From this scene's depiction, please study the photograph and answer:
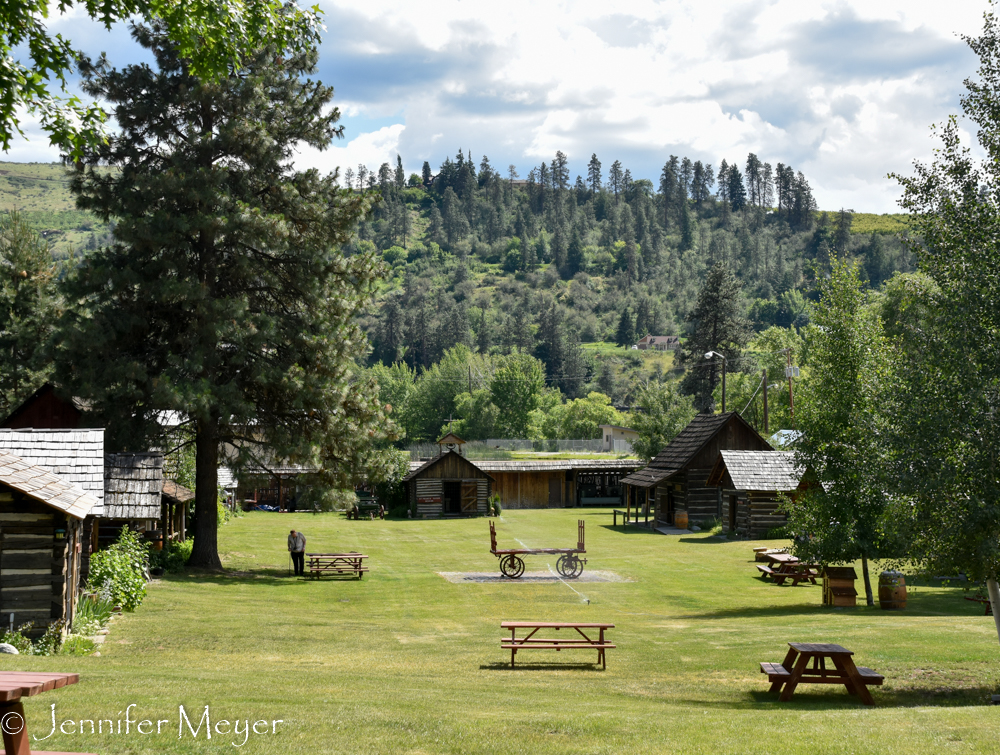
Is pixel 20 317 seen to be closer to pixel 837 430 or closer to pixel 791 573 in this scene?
pixel 791 573

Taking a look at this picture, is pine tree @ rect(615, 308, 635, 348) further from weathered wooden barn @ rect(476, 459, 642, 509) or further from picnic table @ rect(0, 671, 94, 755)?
picnic table @ rect(0, 671, 94, 755)

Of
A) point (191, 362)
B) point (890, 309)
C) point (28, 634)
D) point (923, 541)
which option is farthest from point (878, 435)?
point (890, 309)

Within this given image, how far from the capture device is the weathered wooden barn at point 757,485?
37.5 metres

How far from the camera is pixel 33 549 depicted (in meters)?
14.8

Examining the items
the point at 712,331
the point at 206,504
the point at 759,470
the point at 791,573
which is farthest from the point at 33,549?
the point at 712,331

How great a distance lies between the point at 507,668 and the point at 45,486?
28.0 feet

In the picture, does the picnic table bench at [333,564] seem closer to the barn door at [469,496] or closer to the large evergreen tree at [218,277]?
the large evergreen tree at [218,277]

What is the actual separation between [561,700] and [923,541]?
236 inches

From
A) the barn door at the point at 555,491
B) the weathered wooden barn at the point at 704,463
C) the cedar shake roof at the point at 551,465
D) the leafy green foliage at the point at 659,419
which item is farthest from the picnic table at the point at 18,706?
the barn door at the point at 555,491

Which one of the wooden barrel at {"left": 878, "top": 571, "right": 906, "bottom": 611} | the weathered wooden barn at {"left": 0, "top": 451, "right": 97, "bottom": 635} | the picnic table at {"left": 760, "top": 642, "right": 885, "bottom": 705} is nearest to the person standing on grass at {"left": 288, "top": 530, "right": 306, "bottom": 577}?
the weathered wooden barn at {"left": 0, "top": 451, "right": 97, "bottom": 635}

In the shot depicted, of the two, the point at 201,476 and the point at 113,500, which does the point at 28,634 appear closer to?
the point at 113,500

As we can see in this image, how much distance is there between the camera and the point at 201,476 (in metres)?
27.1

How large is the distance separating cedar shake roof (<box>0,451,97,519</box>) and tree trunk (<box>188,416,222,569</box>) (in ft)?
34.8

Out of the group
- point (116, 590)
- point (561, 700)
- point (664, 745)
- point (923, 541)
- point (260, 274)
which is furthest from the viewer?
point (260, 274)
